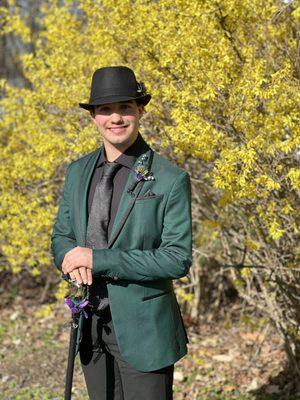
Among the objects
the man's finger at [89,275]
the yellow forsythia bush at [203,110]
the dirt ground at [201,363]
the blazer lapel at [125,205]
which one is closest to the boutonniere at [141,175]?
the blazer lapel at [125,205]

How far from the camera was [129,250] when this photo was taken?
2396 millimetres

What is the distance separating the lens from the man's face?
95.7 inches

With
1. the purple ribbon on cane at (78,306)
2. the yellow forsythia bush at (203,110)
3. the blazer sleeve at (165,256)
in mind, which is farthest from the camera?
the yellow forsythia bush at (203,110)

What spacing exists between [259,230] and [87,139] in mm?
1362

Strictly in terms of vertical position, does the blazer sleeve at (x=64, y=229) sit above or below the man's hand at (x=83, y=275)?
above

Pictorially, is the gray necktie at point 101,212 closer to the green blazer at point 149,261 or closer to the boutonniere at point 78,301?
the green blazer at point 149,261

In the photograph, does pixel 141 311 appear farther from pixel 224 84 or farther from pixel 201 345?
pixel 201 345

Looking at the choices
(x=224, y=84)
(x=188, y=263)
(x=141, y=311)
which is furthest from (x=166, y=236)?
(x=224, y=84)

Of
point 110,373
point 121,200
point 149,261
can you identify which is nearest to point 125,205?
point 121,200

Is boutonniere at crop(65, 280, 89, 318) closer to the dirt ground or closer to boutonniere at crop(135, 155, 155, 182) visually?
boutonniere at crop(135, 155, 155, 182)

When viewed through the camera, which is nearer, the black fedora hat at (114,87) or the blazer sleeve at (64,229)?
the black fedora hat at (114,87)

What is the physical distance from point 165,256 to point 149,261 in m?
0.07

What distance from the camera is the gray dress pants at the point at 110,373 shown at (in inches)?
96.2

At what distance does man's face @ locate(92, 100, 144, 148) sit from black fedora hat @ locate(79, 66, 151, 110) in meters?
0.05
